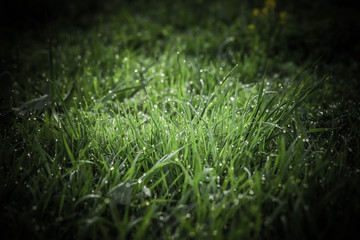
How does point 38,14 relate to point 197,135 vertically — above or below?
above

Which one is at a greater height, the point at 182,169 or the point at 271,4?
the point at 271,4

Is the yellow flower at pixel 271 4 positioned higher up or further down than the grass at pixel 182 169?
higher up

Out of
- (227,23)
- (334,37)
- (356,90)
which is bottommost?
(356,90)

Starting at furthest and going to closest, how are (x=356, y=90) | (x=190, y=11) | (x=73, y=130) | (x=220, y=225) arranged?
(x=190, y=11), (x=356, y=90), (x=73, y=130), (x=220, y=225)

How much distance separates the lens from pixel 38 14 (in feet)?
14.7

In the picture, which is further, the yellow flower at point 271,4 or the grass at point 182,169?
the yellow flower at point 271,4

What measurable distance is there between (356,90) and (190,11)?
2.83 m

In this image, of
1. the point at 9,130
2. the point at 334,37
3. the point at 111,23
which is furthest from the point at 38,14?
the point at 334,37

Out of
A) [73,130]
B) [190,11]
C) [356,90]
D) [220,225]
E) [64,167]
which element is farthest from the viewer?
[190,11]

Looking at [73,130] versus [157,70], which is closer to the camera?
[73,130]

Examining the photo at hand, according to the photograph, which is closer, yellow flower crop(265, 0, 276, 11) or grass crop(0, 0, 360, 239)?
grass crop(0, 0, 360, 239)

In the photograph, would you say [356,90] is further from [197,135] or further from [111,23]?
[111,23]

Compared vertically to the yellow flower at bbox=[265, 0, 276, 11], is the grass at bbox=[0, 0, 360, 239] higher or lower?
lower

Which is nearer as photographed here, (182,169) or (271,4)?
(182,169)
